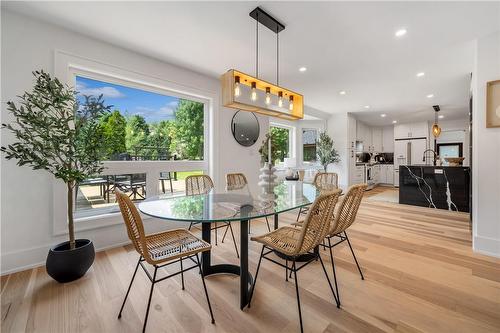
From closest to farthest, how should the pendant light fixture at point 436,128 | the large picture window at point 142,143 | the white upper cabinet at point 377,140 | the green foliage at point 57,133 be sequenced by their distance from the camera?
the green foliage at point 57,133 → the large picture window at point 142,143 → the pendant light fixture at point 436,128 → the white upper cabinet at point 377,140

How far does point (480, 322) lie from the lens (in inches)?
59.0

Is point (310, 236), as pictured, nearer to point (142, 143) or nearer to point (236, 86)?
point (236, 86)

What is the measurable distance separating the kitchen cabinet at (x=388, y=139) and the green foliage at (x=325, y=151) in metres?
3.51

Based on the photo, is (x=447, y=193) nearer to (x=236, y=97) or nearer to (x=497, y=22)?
(x=497, y=22)

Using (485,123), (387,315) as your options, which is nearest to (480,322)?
(387,315)

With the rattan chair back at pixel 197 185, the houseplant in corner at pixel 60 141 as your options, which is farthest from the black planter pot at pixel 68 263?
the rattan chair back at pixel 197 185

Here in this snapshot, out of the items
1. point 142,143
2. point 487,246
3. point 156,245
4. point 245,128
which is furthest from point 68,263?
point 487,246

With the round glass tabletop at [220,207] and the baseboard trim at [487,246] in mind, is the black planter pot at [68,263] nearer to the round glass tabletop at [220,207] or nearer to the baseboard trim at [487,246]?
the round glass tabletop at [220,207]

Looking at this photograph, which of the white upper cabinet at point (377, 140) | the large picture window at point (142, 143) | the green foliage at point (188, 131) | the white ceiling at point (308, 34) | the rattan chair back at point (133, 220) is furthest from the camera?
the white upper cabinet at point (377, 140)

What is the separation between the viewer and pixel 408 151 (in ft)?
25.7

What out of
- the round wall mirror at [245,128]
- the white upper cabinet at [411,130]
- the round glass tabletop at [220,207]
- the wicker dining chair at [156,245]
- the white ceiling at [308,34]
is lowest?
the wicker dining chair at [156,245]

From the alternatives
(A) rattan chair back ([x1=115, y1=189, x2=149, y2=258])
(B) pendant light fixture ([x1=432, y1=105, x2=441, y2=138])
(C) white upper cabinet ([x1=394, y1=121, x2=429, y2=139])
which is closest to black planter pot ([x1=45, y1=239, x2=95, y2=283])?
(A) rattan chair back ([x1=115, y1=189, x2=149, y2=258])

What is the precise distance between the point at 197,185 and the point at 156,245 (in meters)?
1.21

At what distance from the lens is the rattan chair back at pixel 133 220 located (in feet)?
4.48
